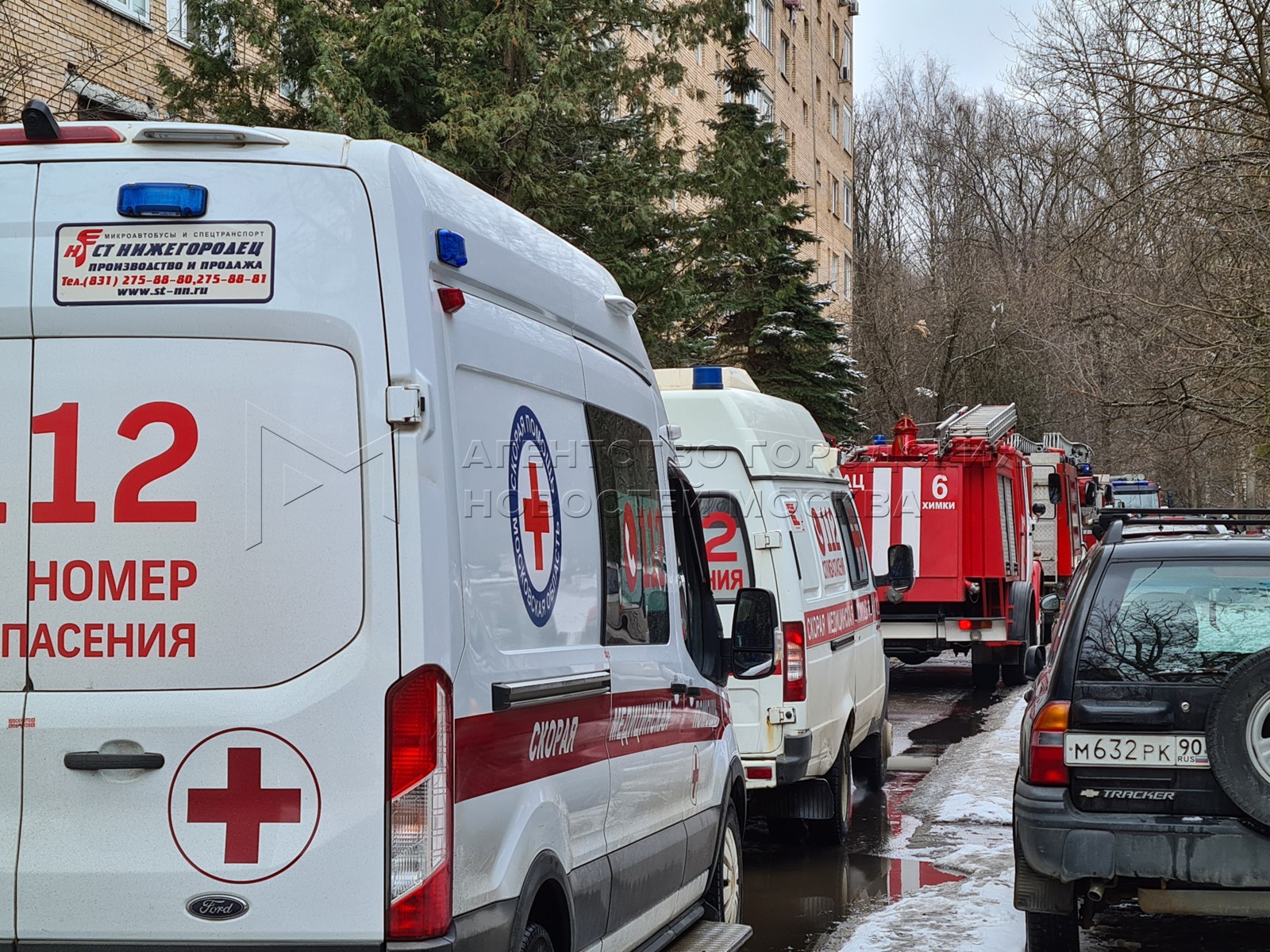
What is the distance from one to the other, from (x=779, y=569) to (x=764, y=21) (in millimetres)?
40410

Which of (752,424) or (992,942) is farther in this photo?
(752,424)

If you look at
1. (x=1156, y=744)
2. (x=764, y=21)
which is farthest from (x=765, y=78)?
(x=1156, y=744)

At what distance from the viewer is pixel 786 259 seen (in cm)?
2691

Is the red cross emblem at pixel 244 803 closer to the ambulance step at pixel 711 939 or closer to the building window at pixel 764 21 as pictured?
the ambulance step at pixel 711 939

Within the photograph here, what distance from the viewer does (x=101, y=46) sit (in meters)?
14.4

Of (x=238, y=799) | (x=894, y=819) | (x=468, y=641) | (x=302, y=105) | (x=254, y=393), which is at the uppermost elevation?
(x=302, y=105)

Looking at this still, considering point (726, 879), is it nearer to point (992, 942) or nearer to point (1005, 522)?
point (992, 942)

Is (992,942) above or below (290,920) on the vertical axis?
below

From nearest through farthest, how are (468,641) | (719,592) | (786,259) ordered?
(468,641), (719,592), (786,259)

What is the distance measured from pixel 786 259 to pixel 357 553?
2422 cm

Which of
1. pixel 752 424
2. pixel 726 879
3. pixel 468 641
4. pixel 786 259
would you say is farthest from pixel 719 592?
pixel 786 259

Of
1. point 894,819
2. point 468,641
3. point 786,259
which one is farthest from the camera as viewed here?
point 786,259

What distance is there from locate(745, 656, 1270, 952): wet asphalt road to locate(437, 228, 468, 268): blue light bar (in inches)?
164

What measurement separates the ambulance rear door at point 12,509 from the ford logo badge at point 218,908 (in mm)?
411
